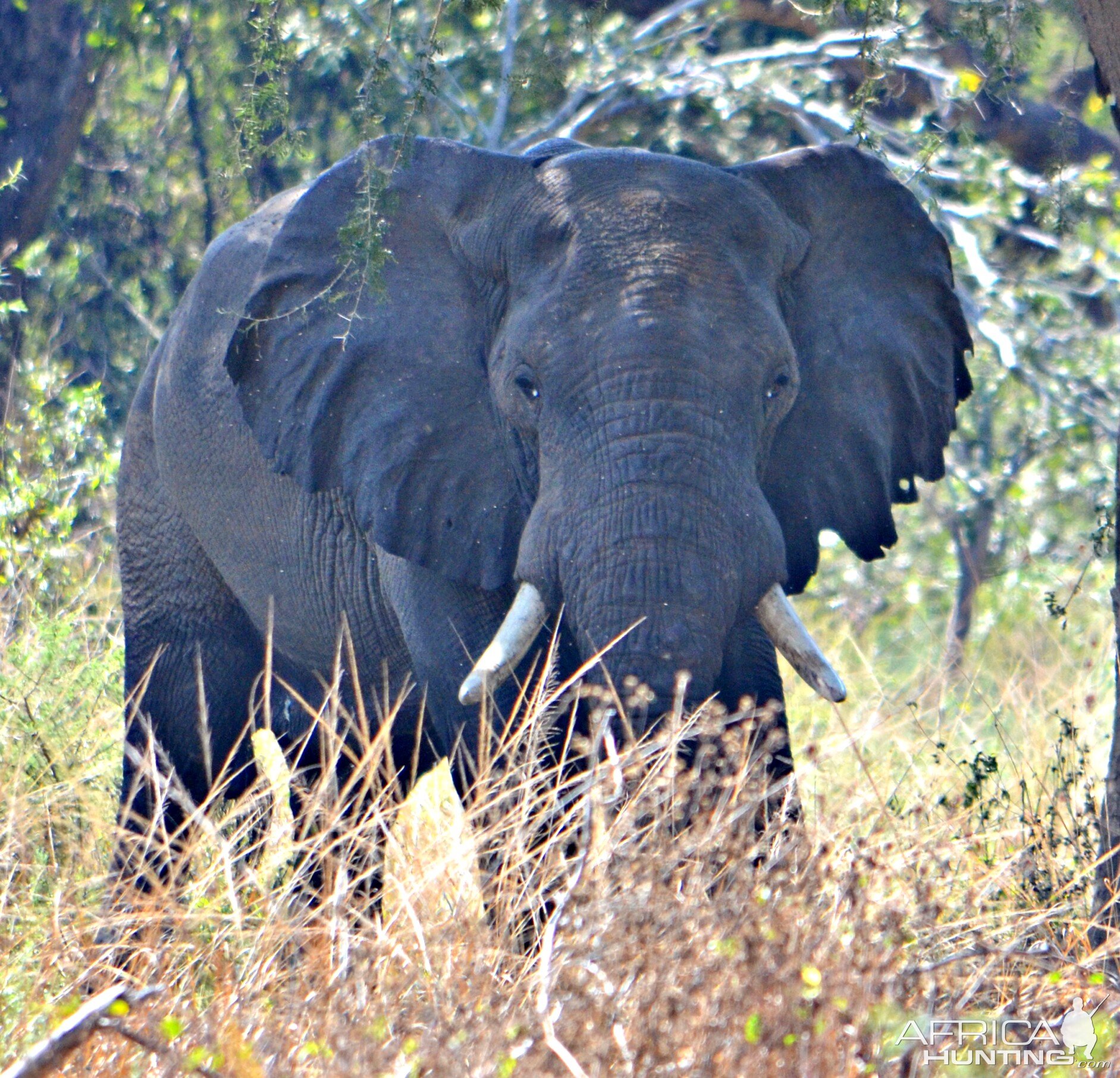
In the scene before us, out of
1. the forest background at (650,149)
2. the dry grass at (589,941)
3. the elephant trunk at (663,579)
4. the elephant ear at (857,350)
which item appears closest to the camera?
the dry grass at (589,941)

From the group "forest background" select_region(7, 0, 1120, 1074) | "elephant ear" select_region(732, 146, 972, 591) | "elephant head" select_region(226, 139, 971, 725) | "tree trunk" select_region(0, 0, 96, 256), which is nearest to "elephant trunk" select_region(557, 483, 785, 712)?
"elephant head" select_region(226, 139, 971, 725)

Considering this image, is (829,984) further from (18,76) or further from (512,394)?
(18,76)

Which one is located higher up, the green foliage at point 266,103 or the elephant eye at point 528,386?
the green foliage at point 266,103

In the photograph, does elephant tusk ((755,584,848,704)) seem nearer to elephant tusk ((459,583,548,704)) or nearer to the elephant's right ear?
elephant tusk ((459,583,548,704))

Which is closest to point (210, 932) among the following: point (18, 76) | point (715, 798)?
point (715, 798)

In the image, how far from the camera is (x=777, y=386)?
4090mm

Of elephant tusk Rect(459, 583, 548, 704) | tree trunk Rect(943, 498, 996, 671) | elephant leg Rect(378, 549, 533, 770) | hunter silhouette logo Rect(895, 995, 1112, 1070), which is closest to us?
hunter silhouette logo Rect(895, 995, 1112, 1070)

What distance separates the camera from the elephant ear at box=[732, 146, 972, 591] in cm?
439

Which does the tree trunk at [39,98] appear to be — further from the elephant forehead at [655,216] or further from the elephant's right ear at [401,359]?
the elephant forehead at [655,216]

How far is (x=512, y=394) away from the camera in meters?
4.05

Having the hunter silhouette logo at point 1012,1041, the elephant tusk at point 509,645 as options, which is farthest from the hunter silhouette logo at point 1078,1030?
the elephant tusk at point 509,645

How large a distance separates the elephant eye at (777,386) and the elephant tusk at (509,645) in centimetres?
71

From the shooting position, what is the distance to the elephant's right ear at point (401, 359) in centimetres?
419

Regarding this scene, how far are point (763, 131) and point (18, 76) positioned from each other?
124 inches
